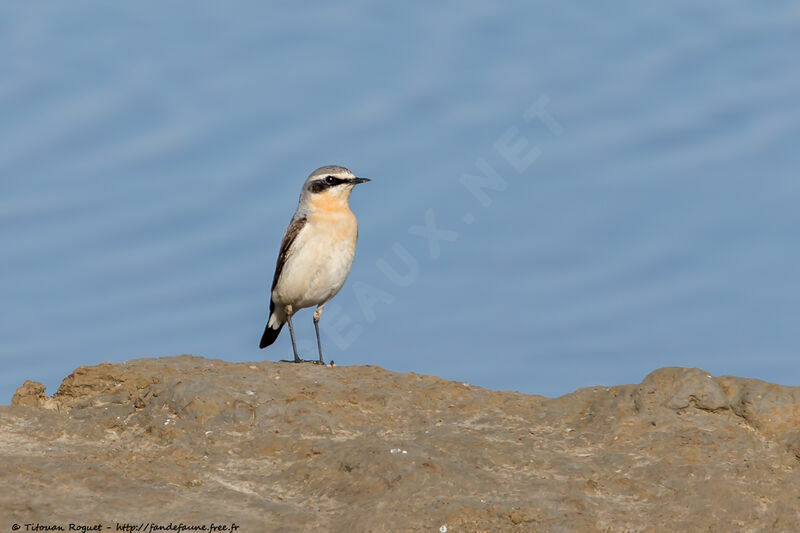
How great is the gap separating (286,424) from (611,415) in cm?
344

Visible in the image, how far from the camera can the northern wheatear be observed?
48.9 feet

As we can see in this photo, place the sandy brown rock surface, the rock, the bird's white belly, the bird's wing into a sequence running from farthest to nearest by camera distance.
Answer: the bird's wing
the bird's white belly
the rock
the sandy brown rock surface

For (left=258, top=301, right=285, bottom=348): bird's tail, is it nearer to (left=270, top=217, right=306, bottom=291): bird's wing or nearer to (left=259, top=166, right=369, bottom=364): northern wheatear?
(left=259, top=166, right=369, bottom=364): northern wheatear

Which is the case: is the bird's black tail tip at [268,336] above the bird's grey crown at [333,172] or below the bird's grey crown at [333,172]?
below

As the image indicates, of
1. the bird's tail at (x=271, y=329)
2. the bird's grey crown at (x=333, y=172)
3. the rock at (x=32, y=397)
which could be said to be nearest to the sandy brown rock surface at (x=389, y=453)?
the rock at (x=32, y=397)

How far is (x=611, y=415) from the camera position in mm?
10344

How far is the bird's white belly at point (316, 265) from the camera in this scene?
14875mm

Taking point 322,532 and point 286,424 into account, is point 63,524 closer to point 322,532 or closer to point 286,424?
point 322,532

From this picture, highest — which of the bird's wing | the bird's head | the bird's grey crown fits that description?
the bird's grey crown

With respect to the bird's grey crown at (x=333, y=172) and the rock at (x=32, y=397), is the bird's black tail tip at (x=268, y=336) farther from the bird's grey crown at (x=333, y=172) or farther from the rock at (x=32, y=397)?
the rock at (x=32, y=397)

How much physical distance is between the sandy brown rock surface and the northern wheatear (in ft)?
10.1

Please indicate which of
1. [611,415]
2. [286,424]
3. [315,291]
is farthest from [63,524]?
[315,291]

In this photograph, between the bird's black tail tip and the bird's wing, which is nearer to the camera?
the bird's wing

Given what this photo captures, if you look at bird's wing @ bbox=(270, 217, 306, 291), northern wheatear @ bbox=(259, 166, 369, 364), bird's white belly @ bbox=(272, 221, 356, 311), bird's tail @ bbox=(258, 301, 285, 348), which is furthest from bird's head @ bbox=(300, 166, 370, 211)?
bird's tail @ bbox=(258, 301, 285, 348)
